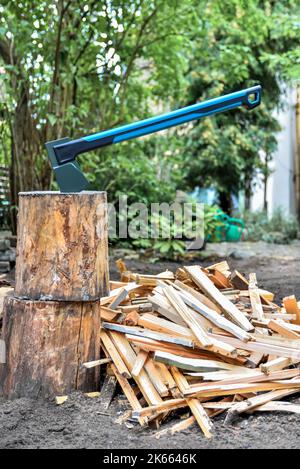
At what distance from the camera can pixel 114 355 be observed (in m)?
3.12

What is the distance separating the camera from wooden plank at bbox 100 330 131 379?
3016 millimetres

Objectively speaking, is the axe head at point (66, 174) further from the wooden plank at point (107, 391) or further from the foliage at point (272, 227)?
the foliage at point (272, 227)

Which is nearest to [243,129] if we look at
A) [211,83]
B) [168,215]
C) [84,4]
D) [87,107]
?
[211,83]

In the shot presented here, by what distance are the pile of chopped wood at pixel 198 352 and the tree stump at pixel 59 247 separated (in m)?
0.37

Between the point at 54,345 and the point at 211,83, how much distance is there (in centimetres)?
1051

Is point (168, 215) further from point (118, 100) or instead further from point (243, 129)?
point (243, 129)

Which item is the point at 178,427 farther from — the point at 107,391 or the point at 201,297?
the point at 201,297

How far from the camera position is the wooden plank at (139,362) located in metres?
2.91

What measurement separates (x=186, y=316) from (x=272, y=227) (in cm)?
1029

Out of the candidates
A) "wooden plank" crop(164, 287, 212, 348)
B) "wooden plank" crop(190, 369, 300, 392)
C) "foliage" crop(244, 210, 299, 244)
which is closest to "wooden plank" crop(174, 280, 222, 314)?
"wooden plank" crop(164, 287, 212, 348)

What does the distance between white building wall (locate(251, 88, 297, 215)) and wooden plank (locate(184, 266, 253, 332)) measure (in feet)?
39.9

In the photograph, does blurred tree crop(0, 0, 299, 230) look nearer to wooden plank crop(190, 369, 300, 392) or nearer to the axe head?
the axe head

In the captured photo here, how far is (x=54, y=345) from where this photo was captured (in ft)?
9.86

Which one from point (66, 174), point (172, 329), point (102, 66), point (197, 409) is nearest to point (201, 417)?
point (197, 409)
